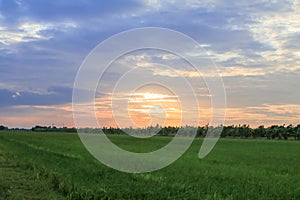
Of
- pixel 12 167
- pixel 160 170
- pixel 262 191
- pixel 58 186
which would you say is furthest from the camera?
pixel 12 167

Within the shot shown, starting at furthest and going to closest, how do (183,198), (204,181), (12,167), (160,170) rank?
1. (12,167)
2. (160,170)
3. (204,181)
4. (183,198)

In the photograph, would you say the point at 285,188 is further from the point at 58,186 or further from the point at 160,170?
the point at 58,186

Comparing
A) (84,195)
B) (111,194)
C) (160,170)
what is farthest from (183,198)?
(160,170)

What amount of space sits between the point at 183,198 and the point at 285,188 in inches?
146

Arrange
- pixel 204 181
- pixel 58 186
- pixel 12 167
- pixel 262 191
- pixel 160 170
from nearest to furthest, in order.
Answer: pixel 262 191 → pixel 58 186 → pixel 204 181 → pixel 160 170 → pixel 12 167

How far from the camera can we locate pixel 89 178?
495 inches

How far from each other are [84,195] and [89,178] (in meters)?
2.72

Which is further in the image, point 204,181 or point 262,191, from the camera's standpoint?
point 204,181

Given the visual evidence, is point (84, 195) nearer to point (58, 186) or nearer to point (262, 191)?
point (58, 186)

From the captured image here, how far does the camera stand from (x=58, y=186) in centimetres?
1151

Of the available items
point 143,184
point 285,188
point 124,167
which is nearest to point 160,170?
point 124,167

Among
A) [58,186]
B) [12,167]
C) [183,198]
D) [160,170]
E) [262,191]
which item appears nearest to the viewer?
[183,198]

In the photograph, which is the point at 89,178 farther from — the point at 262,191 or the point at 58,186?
the point at 262,191

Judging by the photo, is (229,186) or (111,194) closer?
(111,194)
